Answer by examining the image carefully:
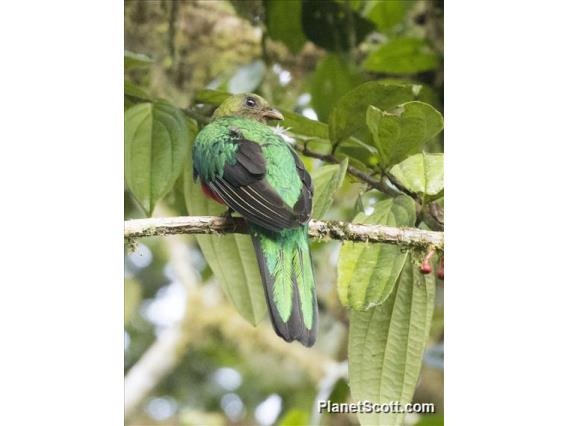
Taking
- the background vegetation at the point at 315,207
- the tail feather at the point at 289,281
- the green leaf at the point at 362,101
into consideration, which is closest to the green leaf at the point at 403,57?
the background vegetation at the point at 315,207

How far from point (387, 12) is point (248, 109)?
88 cm

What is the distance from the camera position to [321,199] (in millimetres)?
2730

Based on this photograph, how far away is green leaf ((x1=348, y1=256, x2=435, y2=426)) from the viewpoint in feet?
8.98

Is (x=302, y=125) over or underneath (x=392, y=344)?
over

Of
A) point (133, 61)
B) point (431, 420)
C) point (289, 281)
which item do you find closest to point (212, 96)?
point (133, 61)

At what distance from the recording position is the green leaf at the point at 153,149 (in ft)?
9.13

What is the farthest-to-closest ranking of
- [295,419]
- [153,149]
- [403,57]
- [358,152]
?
[403,57] → [358,152] → [295,419] → [153,149]

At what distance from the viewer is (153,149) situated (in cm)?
285

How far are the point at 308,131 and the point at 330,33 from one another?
736 mm

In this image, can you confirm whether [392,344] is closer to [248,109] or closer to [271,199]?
[271,199]

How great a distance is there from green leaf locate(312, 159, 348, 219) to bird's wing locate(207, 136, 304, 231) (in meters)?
0.09

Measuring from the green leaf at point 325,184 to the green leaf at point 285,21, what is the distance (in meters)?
0.93

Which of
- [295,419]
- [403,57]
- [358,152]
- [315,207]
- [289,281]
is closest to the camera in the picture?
[289,281]

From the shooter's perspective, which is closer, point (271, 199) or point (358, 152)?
point (271, 199)
